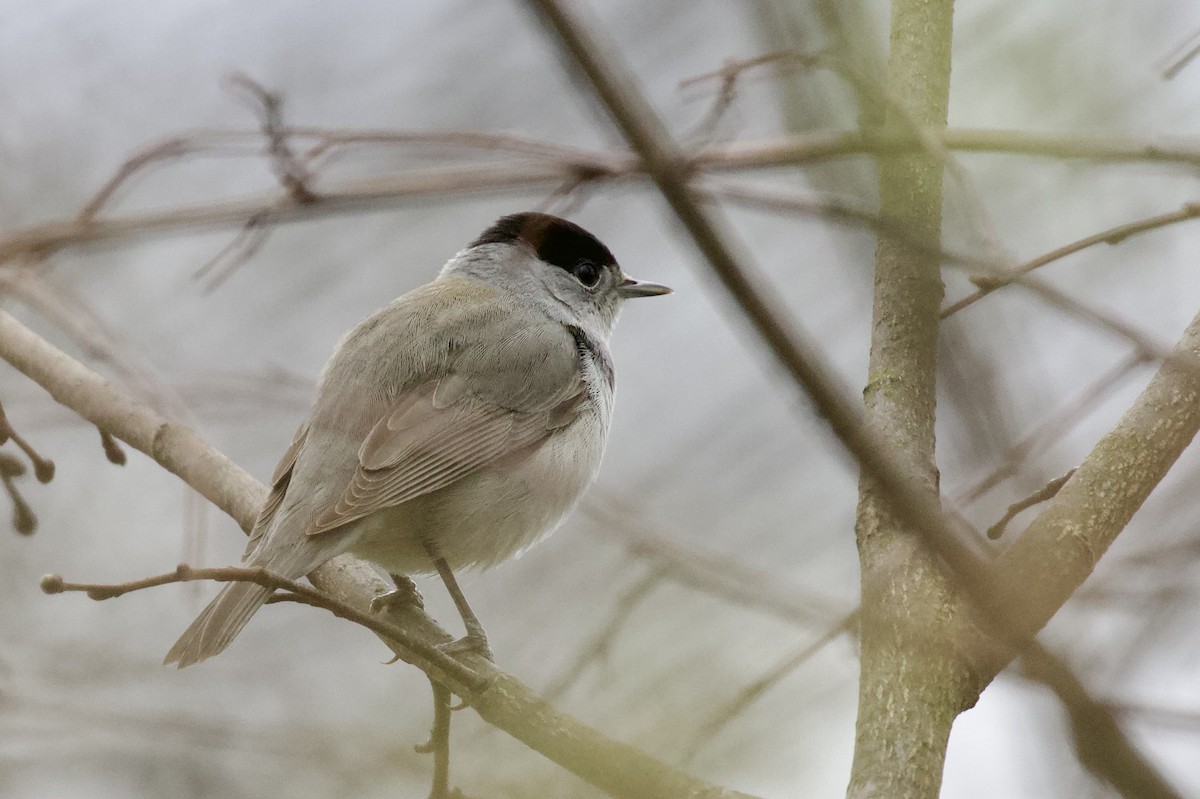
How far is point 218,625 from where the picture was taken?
3307mm

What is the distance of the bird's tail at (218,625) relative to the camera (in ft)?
10.7

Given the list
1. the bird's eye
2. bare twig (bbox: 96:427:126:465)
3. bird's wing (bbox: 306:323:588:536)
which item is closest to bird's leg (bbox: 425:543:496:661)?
bird's wing (bbox: 306:323:588:536)

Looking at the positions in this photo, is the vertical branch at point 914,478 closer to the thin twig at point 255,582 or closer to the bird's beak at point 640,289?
the thin twig at point 255,582

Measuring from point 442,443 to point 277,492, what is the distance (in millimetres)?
589

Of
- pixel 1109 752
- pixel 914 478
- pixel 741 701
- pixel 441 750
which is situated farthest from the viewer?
pixel 914 478

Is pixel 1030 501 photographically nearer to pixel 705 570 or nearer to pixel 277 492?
pixel 705 570

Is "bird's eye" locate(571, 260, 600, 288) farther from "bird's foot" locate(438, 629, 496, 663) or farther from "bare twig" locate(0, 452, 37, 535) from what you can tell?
"bare twig" locate(0, 452, 37, 535)

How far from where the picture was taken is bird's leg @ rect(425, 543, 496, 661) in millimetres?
3561

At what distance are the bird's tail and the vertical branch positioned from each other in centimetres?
169

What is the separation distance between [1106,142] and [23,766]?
4356 mm

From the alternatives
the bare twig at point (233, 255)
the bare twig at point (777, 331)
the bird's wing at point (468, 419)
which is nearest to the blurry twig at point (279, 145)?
the bare twig at point (233, 255)

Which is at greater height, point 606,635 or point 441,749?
point 606,635

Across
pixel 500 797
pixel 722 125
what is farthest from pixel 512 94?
pixel 500 797

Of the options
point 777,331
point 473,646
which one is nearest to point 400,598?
point 473,646
